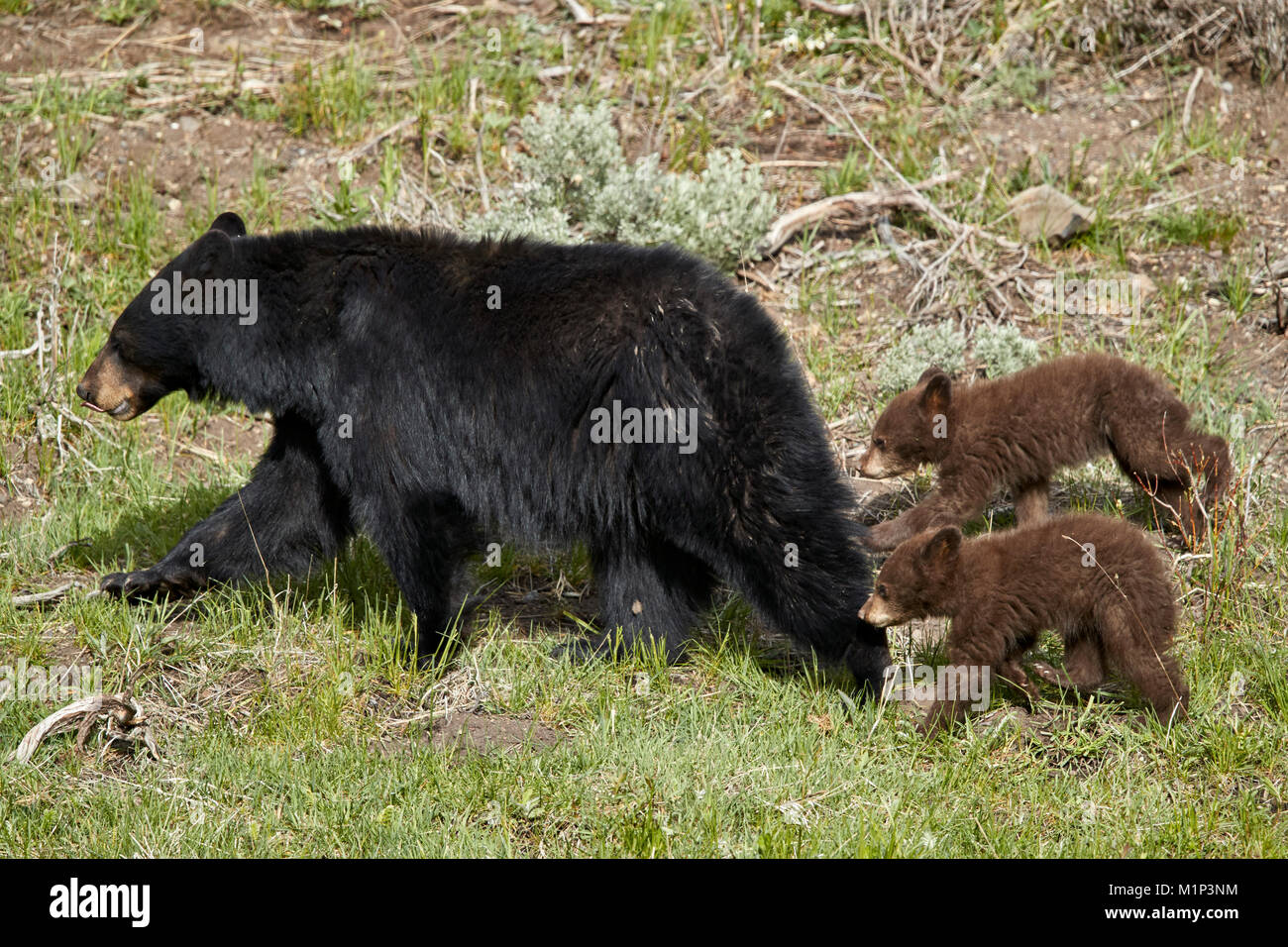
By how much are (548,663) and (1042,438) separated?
222cm

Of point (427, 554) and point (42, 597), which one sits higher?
point (427, 554)

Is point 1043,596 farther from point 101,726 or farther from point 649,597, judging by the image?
point 101,726

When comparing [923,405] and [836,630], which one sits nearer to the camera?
[836,630]

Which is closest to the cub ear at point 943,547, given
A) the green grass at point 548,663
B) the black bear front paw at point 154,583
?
the green grass at point 548,663

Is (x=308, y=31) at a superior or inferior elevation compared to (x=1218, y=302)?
superior

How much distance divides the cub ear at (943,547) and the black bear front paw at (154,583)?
293 centimetres

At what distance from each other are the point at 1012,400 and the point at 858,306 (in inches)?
81.4

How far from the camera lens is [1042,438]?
566 cm

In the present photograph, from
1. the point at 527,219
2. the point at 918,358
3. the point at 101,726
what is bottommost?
the point at 101,726

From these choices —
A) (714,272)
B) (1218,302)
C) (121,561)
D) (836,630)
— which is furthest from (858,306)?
(121,561)

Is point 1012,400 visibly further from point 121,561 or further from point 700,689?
point 121,561

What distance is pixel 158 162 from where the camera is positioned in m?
8.39

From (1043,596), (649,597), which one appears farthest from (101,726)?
(1043,596)

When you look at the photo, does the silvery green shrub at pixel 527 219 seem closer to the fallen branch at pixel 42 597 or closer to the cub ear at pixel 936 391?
the cub ear at pixel 936 391
